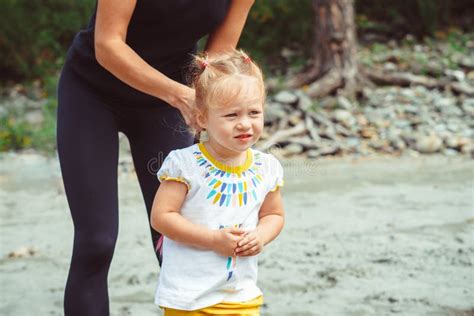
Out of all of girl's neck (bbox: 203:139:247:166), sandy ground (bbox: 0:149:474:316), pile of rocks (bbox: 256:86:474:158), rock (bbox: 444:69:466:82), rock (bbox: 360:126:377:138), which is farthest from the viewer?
rock (bbox: 444:69:466:82)

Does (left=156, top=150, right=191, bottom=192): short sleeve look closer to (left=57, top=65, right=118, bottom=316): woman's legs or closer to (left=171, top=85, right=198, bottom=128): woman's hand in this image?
(left=171, top=85, right=198, bottom=128): woman's hand

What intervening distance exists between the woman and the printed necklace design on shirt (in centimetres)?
28

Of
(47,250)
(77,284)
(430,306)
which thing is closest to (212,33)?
(77,284)

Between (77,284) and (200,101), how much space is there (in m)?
0.78

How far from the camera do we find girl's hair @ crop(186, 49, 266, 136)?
2.35 meters

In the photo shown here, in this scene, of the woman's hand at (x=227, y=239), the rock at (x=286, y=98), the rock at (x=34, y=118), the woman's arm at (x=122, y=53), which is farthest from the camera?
the rock at (x=34, y=118)

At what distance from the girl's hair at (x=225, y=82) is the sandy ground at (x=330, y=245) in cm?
170

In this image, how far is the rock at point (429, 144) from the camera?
7.85 m

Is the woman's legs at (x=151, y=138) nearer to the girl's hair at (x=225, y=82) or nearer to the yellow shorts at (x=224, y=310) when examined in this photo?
the girl's hair at (x=225, y=82)

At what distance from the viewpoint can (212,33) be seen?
292 cm

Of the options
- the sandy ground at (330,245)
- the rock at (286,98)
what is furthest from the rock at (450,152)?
the rock at (286,98)

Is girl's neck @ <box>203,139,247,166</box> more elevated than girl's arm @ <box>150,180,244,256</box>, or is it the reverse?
girl's neck @ <box>203,139,247,166</box>

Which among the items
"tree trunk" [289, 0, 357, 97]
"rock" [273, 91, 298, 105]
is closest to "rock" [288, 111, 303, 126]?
"rock" [273, 91, 298, 105]

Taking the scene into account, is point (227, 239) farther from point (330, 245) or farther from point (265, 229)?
point (330, 245)
